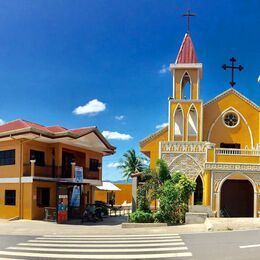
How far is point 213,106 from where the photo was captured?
3288cm

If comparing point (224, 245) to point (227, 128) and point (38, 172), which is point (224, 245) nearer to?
point (38, 172)

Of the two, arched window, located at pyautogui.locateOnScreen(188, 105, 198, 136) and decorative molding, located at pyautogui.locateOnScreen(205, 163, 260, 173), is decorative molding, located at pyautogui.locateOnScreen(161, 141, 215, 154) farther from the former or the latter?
arched window, located at pyautogui.locateOnScreen(188, 105, 198, 136)

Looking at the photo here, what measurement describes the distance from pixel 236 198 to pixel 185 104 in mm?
7657

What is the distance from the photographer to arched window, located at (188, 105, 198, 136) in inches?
1253

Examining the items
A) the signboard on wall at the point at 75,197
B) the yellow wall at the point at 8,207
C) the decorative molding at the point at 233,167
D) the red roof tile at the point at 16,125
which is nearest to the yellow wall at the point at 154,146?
the decorative molding at the point at 233,167

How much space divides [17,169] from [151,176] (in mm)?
8597

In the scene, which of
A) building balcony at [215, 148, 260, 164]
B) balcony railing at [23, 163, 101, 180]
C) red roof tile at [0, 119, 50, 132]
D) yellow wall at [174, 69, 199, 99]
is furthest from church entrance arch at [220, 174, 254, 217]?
red roof tile at [0, 119, 50, 132]

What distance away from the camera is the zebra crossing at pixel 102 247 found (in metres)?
12.9

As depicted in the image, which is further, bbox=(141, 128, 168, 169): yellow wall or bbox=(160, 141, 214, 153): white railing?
bbox=(141, 128, 168, 169): yellow wall

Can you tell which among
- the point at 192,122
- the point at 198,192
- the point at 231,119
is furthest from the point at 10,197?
the point at 231,119

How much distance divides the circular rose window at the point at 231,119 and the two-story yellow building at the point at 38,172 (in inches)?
407

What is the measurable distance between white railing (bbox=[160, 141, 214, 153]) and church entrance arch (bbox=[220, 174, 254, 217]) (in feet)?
10.7

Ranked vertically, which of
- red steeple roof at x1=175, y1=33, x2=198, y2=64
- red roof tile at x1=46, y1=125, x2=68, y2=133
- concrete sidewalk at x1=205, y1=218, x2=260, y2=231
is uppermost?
red steeple roof at x1=175, y1=33, x2=198, y2=64

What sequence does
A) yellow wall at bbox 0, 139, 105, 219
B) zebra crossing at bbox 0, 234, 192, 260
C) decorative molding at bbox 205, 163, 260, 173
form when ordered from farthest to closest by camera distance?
decorative molding at bbox 205, 163, 260, 173 < yellow wall at bbox 0, 139, 105, 219 < zebra crossing at bbox 0, 234, 192, 260
